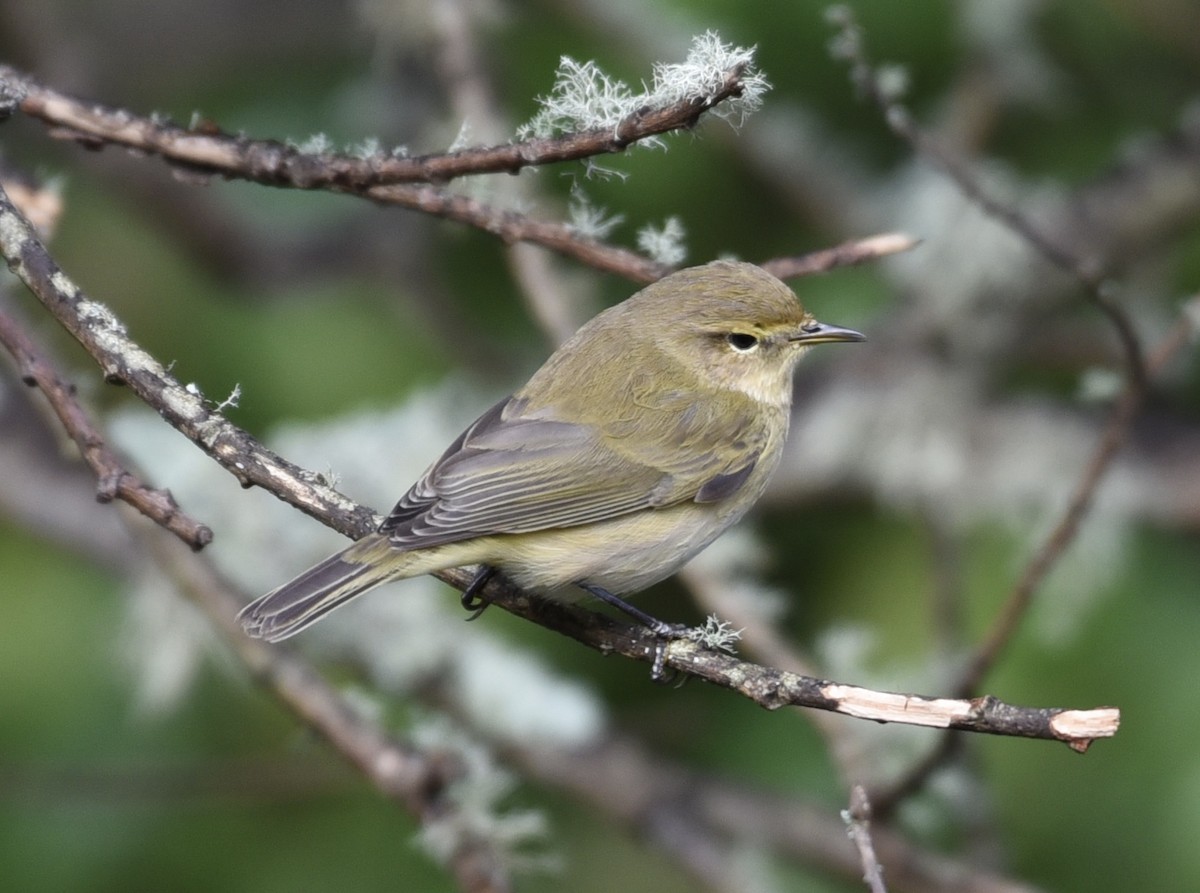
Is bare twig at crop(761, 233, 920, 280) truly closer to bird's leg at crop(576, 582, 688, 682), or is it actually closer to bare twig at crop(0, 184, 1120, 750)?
bird's leg at crop(576, 582, 688, 682)

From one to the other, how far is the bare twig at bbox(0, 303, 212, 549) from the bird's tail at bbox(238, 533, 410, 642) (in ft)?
2.62

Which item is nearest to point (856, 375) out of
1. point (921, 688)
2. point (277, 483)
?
point (921, 688)

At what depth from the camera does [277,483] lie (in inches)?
97.0

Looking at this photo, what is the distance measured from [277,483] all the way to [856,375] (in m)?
3.39

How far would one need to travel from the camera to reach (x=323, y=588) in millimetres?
3139

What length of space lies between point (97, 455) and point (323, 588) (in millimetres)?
963

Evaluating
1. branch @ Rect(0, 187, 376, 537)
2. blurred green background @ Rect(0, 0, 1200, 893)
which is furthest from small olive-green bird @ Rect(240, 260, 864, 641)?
blurred green background @ Rect(0, 0, 1200, 893)

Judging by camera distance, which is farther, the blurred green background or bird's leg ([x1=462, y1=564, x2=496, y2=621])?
the blurred green background

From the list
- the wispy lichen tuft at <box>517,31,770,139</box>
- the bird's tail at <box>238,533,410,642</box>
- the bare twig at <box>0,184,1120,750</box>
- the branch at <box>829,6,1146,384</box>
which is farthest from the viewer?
the branch at <box>829,6,1146,384</box>

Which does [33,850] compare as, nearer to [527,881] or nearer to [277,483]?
[527,881]

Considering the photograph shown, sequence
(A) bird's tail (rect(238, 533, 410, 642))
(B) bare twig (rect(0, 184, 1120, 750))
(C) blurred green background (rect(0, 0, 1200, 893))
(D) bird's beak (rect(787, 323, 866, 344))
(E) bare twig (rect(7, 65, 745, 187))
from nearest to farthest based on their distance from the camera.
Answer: (B) bare twig (rect(0, 184, 1120, 750))
(E) bare twig (rect(7, 65, 745, 187))
(A) bird's tail (rect(238, 533, 410, 642))
(D) bird's beak (rect(787, 323, 866, 344))
(C) blurred green background (rect(0, 0, 1200, 893))

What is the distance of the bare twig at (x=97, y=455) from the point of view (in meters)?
2.16

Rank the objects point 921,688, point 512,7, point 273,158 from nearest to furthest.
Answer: point 273,158 < point 921,688 < point 512,7

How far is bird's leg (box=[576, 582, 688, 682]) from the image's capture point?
2795 millimetres
